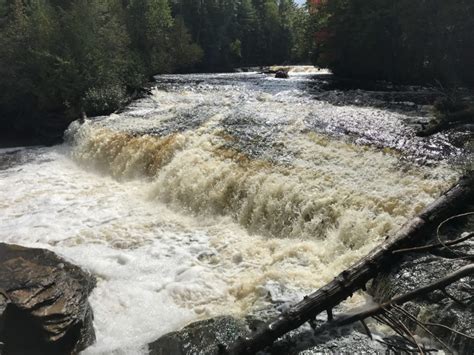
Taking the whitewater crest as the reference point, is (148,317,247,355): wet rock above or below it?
below

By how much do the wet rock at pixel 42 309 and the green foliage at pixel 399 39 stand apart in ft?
52.7

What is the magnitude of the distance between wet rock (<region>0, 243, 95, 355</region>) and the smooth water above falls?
1.05 ft

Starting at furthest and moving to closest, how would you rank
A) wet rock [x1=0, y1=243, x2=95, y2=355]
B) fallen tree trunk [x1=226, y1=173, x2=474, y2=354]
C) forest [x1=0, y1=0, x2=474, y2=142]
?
1. forest [x1=0, y1=0, x2=474, y2=142]
2. wet rock [x1=0, y1=243, x2=95, y2=355]
3. fallen tree trunk [x1=226, y1=173, x2=474, y2=354]

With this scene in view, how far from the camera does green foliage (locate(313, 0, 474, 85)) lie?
18578 millimetres

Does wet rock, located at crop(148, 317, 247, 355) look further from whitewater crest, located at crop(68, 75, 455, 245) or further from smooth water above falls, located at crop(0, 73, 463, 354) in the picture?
whitewater crest, located at crop(68, 75, 455, 245)

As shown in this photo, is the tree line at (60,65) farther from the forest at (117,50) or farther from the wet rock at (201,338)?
the wet rock at (201,338)

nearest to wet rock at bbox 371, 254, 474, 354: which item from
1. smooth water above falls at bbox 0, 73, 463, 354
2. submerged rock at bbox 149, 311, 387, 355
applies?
submerged rock at bbox 149, 311, 387, 355

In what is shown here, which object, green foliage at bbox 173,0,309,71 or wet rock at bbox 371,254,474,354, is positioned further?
green foliage at bbox 173,0,309,71

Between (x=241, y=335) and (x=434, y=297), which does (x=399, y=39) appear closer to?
(x=434, y=297)

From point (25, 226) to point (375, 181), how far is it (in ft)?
22.7

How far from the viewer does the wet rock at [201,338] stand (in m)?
4.63

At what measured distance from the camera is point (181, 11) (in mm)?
47812

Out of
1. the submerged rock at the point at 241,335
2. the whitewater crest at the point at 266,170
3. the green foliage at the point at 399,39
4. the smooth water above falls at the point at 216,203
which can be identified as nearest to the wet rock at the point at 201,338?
the submerged rock at the point at 241,335

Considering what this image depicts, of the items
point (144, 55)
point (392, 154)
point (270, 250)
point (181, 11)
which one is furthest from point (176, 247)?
point (181, 11)
